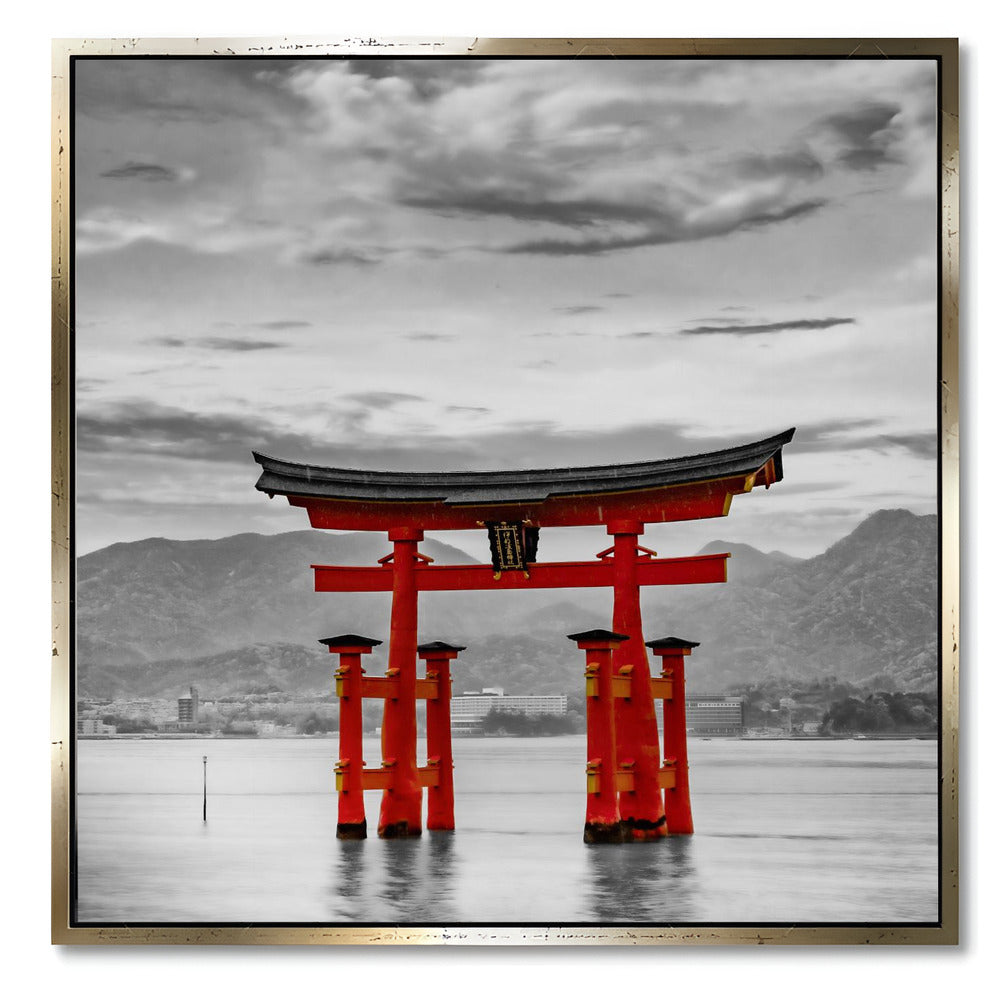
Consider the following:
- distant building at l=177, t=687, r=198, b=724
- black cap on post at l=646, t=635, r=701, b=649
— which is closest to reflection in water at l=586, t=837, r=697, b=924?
black cap on post at l=646, t=635, r=701, b=649

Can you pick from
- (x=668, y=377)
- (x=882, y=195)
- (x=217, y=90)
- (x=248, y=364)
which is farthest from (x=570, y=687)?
(x=217, y=90)

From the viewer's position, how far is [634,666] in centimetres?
422

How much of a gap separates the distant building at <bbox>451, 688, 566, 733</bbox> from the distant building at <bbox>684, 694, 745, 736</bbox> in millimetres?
408

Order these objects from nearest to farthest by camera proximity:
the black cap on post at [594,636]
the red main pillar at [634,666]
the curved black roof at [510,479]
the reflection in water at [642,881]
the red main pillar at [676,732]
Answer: the reflection in water at [642,881], the curved black roof at [510,479], the red main pillar at [676,732], the black cap on post at [594,636], the red main pillar at [634,666]

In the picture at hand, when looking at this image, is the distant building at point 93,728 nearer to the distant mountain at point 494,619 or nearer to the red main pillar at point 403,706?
the distant mountain at point 494,619

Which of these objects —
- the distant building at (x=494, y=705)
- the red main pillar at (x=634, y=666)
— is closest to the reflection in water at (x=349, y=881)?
the distant building at (x=494, y=705)

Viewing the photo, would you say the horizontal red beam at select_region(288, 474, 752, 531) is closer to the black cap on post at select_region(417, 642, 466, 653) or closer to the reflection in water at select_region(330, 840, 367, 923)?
the black cap on post at select_region(417, 642, 466, 653)

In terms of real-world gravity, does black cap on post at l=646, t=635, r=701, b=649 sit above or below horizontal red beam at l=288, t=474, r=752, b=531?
below

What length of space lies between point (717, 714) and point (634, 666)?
1.31 feet

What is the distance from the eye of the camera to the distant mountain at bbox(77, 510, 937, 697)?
3742mm

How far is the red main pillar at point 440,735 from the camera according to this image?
13.3ft

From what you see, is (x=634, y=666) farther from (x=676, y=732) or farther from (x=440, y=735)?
(x=440, y=735)

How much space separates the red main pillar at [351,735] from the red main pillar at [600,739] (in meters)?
0.68

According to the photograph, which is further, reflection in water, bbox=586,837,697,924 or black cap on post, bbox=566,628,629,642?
black cap on post, bbox=566,628,629,642
